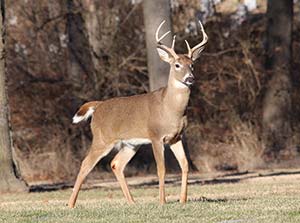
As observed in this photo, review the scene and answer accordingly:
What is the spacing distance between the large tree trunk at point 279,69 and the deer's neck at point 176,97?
12.4 meters

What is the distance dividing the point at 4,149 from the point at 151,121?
4.76 metres

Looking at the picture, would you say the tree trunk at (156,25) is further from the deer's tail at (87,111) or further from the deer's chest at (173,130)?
the deer's chest at (173,130)

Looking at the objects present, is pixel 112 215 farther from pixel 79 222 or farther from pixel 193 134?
pixel 193 134

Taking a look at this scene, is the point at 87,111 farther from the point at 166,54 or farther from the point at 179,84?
the point at 179,84

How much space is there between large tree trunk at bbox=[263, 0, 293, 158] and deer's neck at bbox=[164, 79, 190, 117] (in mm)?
12372

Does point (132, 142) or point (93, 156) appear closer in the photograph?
point (132, 142)

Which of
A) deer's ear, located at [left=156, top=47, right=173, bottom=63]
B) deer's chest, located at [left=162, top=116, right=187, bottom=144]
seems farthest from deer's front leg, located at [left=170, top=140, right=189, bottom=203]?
deer's ear, located at [left=156, top=47, right=173, bottom=63]

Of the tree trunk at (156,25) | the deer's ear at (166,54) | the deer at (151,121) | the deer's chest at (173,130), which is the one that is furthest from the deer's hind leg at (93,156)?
the tree trunk at (156,25)

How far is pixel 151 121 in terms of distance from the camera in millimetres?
13914

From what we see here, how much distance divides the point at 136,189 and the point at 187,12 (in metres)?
10.3

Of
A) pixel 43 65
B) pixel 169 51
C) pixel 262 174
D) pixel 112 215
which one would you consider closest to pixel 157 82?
pixel 262 174

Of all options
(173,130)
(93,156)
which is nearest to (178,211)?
(173,130)

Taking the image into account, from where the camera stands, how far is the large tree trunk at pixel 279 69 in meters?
26.2

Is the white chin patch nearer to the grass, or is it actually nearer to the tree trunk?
the grass
